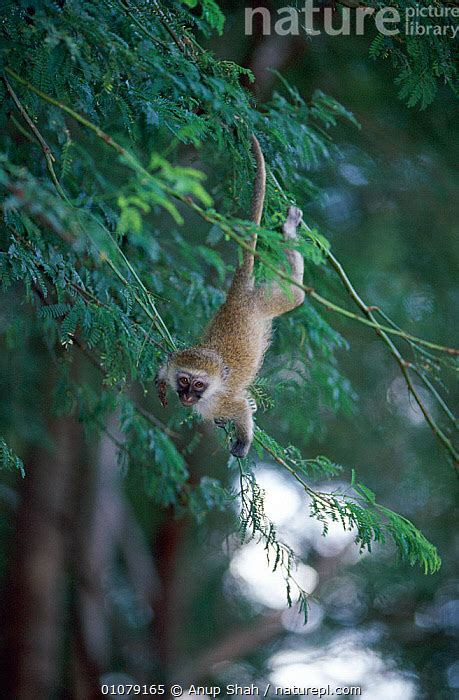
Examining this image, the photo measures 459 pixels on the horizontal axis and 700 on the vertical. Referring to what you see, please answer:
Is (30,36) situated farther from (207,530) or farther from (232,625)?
(232,625)

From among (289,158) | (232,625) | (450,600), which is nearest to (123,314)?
(289,158)

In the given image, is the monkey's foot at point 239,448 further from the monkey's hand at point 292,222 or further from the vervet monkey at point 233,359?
the monkey's hand at point 292,222

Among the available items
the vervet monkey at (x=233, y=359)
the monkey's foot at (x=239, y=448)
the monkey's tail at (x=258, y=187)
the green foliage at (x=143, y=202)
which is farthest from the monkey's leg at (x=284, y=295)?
the monkey's foot at (x=239, y=448)

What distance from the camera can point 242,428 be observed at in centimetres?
444

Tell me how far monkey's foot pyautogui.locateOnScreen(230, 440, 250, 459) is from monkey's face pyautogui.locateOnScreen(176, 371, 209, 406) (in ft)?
1.06

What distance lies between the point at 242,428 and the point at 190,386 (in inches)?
14.5

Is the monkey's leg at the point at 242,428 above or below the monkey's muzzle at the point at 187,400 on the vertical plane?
below

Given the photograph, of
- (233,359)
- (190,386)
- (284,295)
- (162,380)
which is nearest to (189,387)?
(190,386)

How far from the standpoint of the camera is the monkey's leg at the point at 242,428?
438cm

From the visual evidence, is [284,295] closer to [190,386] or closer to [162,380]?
[190,386]

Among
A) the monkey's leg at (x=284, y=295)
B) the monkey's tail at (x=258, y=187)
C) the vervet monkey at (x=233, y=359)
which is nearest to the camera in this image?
the monkey's tail at (x=258, y=187)

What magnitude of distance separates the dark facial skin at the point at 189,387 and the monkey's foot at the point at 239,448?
32 centimetres

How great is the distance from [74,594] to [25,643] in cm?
85

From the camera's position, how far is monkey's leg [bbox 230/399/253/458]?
14.4ft
